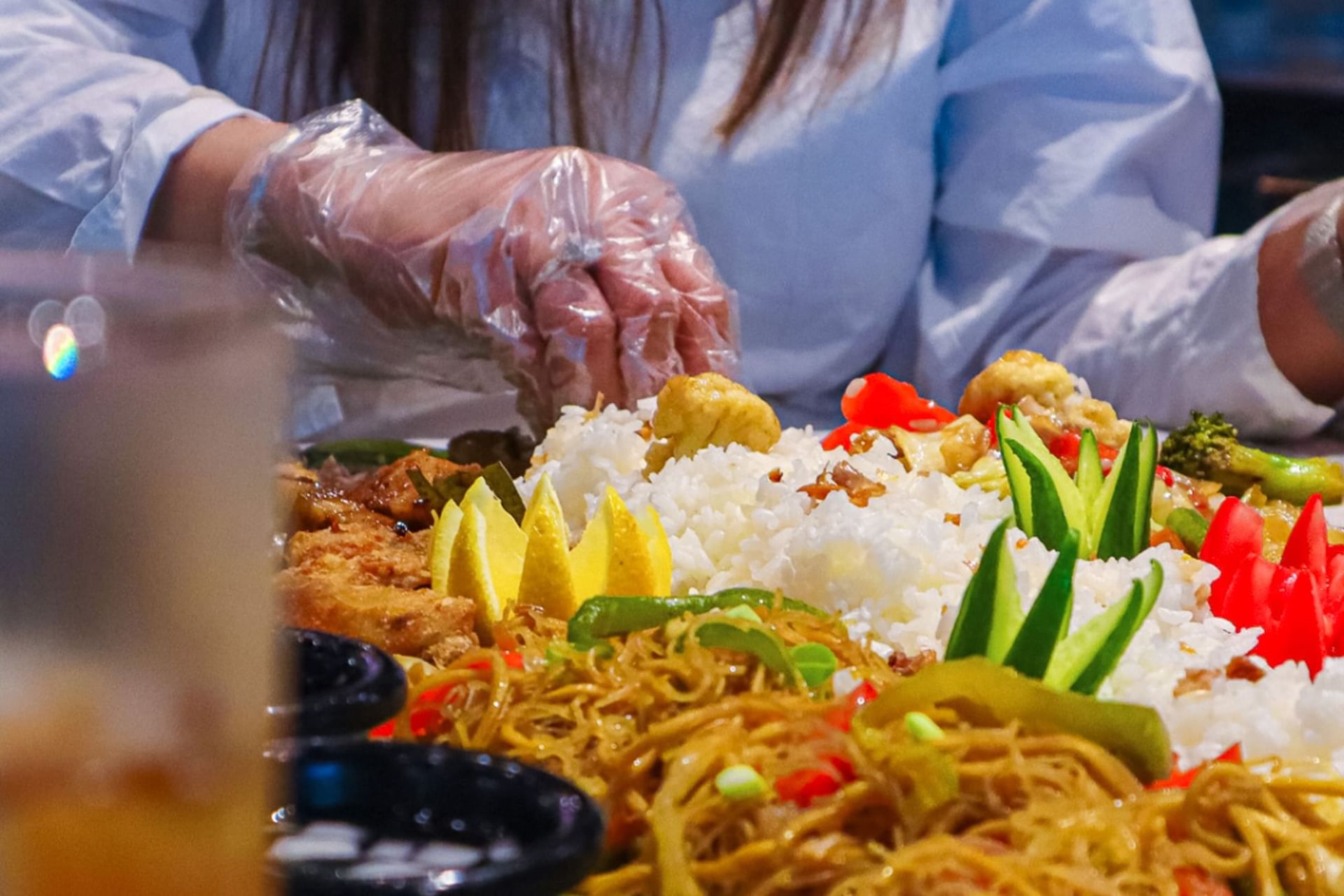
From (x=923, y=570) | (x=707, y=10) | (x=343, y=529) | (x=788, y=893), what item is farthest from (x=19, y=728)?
(x=707, y=10)

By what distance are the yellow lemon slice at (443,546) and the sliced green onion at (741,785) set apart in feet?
1.62

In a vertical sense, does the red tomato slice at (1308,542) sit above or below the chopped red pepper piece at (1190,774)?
below

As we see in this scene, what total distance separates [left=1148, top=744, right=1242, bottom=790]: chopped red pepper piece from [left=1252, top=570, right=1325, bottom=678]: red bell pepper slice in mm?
234

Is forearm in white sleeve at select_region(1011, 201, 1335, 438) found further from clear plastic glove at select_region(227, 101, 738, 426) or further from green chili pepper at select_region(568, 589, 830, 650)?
green chili pepper at select_region(568, 589, 830, 650)

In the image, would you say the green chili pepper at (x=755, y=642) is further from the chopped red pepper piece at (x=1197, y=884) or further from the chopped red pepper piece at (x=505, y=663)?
the chopped red pepper piece at (x=1197, y=884)

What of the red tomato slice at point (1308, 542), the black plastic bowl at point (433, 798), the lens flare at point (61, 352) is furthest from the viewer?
the red tomato slice at point (1308, 542)

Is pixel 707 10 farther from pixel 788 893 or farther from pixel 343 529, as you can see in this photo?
pixel 788 893

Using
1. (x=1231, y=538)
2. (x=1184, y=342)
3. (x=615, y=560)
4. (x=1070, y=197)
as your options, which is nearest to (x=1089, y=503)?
(x=1231, y=538)

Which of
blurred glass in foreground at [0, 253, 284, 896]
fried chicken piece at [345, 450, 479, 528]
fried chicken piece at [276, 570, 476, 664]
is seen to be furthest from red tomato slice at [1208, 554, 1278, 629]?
blurred glass in foreground at [0, 253, 284, 896]

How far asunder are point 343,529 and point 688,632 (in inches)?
23.9

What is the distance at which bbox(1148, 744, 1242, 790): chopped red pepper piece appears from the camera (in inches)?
32.4

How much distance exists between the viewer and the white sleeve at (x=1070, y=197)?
2.60 meters

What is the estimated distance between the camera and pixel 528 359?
5.47 ft

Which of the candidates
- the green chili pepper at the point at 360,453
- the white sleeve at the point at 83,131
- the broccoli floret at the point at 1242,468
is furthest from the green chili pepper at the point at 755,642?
the white sleeve at the point at 83,131
